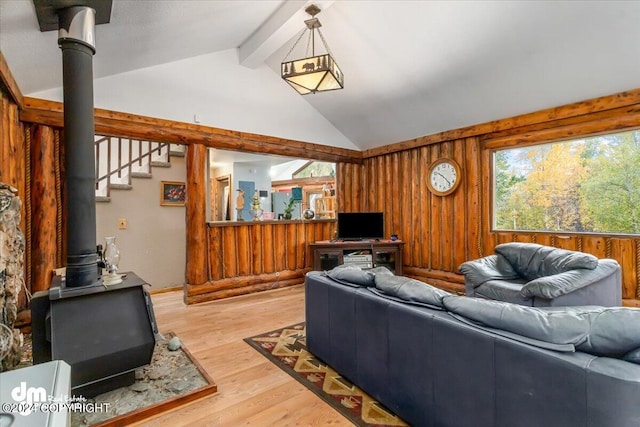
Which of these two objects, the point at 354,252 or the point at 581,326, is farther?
Answer: the point at 354,252

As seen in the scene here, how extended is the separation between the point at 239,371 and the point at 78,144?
6.73ft

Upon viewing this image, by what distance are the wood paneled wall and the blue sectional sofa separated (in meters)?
2.75

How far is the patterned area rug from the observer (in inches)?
75.5

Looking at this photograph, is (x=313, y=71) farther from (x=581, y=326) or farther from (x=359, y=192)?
(x=359, y=192)

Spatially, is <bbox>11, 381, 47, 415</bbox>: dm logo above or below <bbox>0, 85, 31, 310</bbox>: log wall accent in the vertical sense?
below

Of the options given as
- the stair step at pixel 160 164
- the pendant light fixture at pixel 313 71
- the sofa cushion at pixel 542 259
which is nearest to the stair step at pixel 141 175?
the stair step at pixel 160 164

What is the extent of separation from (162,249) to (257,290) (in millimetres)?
1684

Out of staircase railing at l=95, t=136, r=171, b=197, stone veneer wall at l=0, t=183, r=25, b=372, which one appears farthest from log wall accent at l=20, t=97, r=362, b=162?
stone veneer wall at l=0, t=183, r=25, b=372

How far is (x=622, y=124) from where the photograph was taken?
3344 millimetres

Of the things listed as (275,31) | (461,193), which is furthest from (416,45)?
(461,193)

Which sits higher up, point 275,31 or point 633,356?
point 275,31

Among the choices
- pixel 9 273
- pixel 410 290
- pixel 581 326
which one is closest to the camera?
pixel 581 326

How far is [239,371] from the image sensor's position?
247cm

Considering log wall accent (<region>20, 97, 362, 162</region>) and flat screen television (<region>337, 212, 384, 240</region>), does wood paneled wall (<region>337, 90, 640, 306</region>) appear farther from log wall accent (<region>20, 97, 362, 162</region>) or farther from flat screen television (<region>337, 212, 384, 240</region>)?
log wall accent (<region>20, 97, 362, 162</region>)
